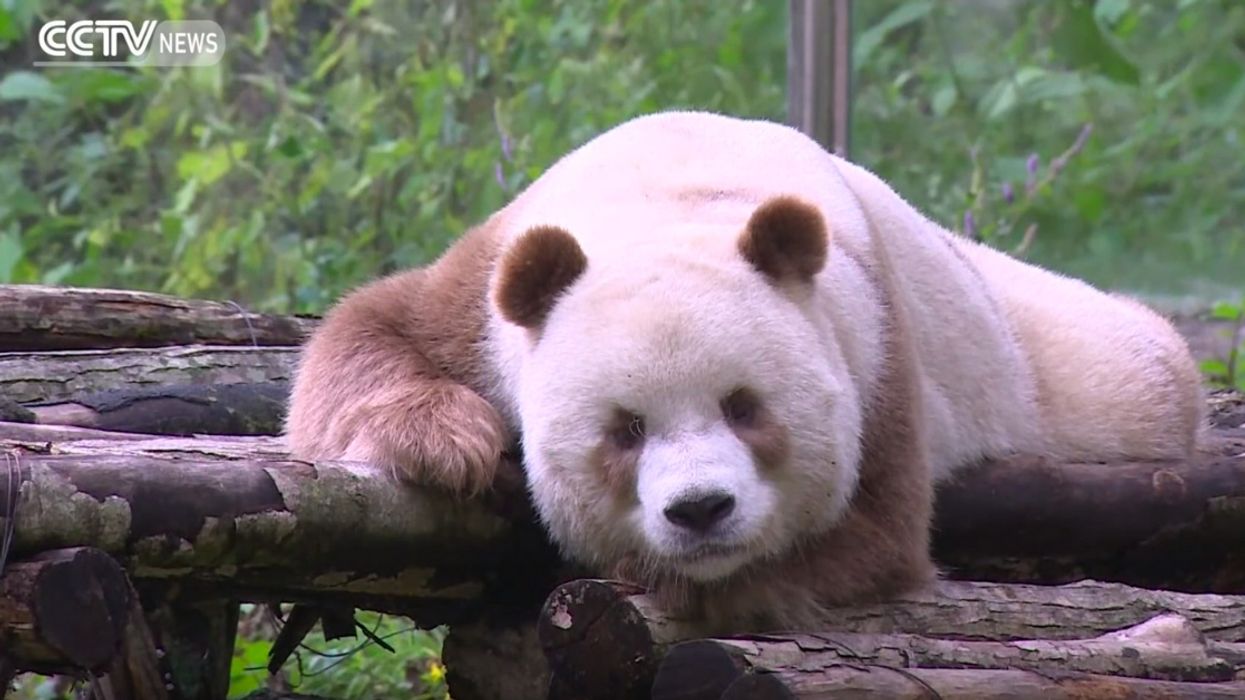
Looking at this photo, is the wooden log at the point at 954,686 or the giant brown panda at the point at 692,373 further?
the giant brown panda at the point at 692,373

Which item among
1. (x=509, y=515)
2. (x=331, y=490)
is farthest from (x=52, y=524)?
(x=509, y=515)

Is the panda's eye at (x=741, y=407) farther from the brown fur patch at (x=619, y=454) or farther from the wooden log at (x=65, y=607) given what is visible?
the wooden log at (x=65, y=607)

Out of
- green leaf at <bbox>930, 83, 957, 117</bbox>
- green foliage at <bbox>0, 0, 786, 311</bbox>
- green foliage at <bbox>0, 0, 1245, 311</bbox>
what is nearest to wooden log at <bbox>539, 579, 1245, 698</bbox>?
green foliage at <bbox>0, 0, 1245, 311</bbox>

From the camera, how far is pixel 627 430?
2.53 metres

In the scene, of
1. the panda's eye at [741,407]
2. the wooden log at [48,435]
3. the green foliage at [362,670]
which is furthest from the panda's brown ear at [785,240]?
the green foliage at [362,670]

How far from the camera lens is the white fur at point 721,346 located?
2494 millimetres

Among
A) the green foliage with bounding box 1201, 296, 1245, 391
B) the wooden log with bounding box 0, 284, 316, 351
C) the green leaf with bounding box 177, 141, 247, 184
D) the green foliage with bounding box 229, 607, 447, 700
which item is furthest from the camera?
the green leaf with bounding box 177, 141, 247, 184

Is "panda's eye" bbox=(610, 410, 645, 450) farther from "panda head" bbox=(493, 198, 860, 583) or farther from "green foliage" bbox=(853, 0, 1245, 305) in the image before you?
"green foliage" bbox=(853, 0, 1245, 305)

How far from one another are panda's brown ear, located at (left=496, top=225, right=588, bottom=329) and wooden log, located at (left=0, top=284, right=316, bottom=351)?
1512mm

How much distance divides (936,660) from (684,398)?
0.53 metres

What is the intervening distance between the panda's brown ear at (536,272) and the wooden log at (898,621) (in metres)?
0.53

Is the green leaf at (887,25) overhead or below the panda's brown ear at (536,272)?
overhead

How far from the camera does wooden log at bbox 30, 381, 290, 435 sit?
10.5ft

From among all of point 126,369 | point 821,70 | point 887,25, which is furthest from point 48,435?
point 887,25
